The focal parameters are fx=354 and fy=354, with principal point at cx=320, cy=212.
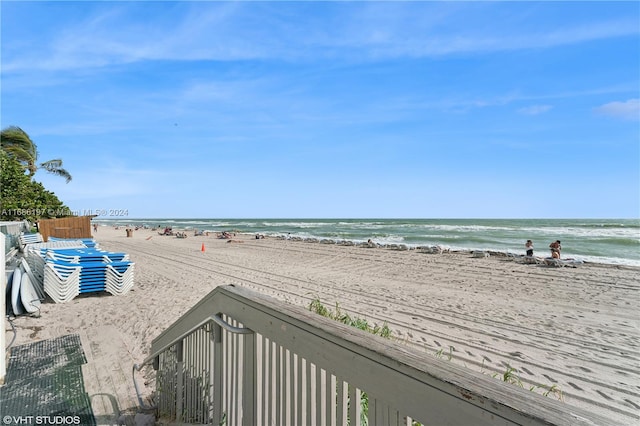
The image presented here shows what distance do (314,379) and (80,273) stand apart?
823cm

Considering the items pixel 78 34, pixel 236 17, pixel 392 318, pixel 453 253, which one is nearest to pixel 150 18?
pixel 236 17

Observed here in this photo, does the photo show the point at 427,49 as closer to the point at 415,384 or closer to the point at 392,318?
the point at 392,318

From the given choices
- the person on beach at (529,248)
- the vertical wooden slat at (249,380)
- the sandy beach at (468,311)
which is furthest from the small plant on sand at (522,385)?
the person on beach at (529,248)

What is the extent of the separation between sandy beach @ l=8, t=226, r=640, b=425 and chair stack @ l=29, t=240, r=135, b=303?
0.26 meters

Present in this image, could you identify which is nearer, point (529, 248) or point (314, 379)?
point (314, 379)

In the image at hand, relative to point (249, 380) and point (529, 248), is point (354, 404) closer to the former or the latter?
point (249, 380)

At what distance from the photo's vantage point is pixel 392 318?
652 cm

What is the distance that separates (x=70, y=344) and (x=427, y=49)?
28.0ft

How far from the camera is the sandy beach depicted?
4496 mm

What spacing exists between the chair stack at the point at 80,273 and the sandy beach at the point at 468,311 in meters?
0.26

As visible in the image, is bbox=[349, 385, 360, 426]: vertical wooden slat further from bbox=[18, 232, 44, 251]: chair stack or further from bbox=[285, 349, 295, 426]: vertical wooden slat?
bbox=[18, 232, 44, 251]: chair stack

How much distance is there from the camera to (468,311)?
7.15 metres

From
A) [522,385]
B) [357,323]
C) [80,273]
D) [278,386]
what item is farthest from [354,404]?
[80,273]

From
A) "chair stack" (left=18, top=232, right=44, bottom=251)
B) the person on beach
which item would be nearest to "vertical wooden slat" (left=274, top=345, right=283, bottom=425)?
"chair stack" (left=18, top=232, right=44, bottom=251)
